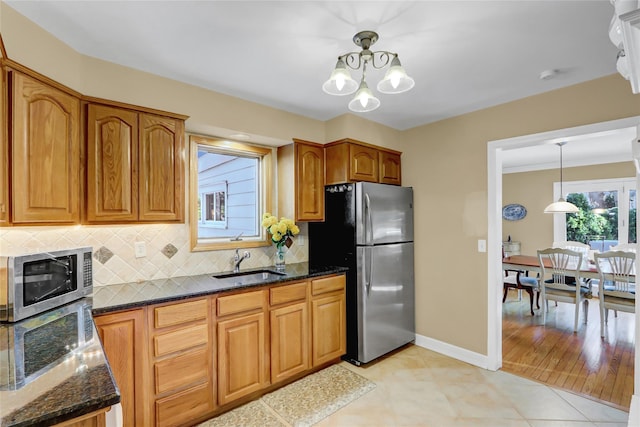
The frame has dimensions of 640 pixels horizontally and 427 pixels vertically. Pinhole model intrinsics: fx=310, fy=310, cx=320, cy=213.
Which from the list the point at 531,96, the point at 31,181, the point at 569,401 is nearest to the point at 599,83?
the point at 531,96

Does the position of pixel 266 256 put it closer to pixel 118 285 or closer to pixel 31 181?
pixel 118 285

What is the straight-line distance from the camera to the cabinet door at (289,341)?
2.48 metres

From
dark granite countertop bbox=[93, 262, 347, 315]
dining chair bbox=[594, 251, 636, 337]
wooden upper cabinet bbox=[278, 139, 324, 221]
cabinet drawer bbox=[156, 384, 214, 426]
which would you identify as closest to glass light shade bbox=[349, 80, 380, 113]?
wooden upper cabinet bbox=[278, 139, 324, 221]

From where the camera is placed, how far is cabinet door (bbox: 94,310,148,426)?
1.73m

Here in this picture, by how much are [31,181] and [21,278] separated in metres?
0.50

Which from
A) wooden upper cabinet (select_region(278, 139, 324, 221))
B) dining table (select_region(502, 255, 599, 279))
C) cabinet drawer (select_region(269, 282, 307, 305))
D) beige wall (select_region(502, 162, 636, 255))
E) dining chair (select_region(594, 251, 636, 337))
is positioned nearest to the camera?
cabinet drawer (select_region(269, 282, 307, 305))

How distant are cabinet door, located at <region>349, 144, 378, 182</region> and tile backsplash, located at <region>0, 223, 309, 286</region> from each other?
1425 mm

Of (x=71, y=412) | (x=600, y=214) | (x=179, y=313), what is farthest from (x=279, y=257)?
(x=600, y=214)

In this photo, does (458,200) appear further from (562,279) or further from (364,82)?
(562,279)

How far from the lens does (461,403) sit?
7.70 ft

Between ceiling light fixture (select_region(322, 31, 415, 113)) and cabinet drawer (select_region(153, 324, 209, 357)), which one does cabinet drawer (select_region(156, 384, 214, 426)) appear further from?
ceiling light fixture (select_region(322, 31, 415, 113))

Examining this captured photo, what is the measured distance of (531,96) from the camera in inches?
105

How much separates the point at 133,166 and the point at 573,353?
4.37m

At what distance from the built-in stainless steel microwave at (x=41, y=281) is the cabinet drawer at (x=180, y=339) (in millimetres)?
541
